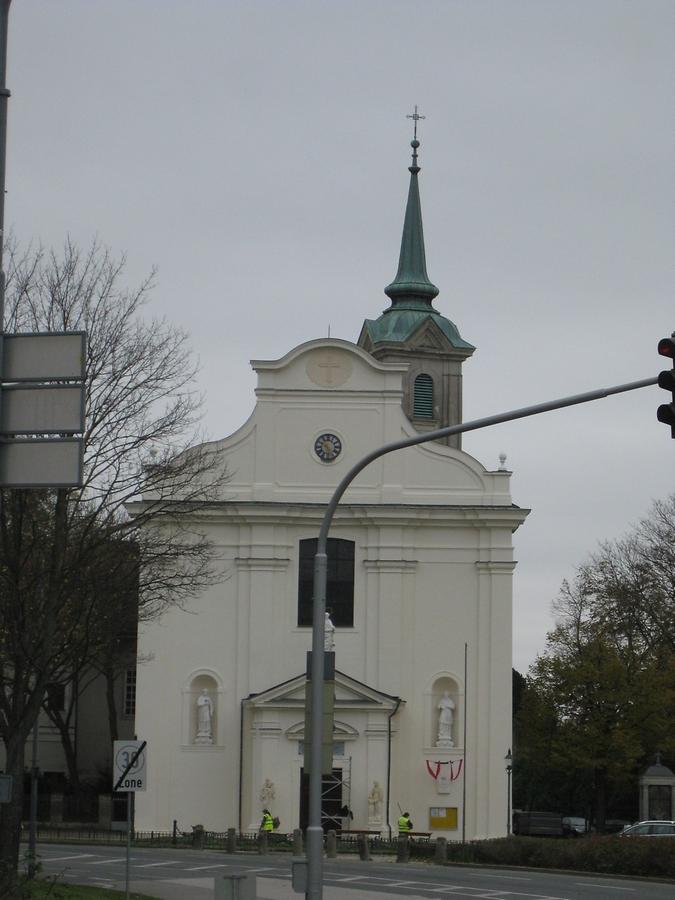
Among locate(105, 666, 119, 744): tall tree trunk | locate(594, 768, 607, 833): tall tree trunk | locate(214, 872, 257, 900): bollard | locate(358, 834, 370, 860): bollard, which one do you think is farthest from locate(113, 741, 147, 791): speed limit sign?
locate(594, 768, 607, 833): tall tree trunk

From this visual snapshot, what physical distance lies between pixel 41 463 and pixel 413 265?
2533 inches

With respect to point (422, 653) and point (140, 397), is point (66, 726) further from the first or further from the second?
point (140, 397)

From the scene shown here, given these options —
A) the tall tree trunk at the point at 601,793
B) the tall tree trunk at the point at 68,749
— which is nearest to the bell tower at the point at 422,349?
the tall tree trunk at the point at 601,793

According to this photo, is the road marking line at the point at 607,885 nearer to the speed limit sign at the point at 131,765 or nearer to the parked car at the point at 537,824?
the speed limit sign at the point at 131,765

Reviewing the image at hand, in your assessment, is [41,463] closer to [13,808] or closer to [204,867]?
[13,808]

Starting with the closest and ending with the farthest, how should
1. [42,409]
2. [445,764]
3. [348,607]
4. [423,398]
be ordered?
1. [42,409]
2. [445,764]
3. [348,607]
4. [423,398]

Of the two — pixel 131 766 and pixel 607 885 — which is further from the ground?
pixel 131 766

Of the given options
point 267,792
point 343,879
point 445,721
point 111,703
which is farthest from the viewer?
point 111,703

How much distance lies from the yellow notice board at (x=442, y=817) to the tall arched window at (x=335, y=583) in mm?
6435

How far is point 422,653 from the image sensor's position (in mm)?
54656

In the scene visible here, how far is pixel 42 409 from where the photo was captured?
530 inches

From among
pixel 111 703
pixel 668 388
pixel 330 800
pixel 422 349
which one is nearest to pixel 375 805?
pixel 330 800

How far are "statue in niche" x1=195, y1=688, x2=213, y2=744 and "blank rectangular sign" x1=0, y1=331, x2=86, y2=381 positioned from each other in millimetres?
41492

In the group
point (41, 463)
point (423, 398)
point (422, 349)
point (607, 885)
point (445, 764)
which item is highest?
point (422, 349)
